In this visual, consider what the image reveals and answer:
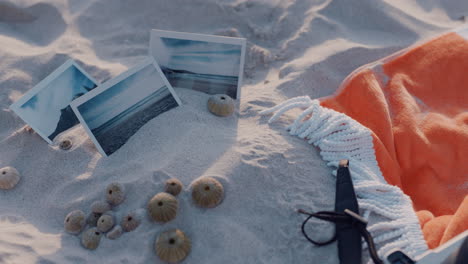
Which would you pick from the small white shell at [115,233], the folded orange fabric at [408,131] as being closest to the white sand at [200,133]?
the small white shell at [115,233]

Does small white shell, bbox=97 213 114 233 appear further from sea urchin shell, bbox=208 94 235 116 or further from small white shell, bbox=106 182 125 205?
sea urchin shell, bbox=208 94 235 116

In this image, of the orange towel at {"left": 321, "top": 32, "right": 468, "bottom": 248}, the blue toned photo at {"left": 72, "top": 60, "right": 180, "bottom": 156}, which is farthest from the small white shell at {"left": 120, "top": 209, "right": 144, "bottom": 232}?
the orange towel at {"left": 321, "top": 32, "right": 468, "bottom": 248}

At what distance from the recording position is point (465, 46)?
7.72ft

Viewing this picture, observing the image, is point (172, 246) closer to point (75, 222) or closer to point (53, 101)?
point (75, 222)

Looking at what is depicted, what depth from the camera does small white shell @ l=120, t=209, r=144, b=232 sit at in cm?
161

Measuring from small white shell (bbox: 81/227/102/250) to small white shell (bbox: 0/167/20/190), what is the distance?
0.58 m

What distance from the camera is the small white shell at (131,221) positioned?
1615mm

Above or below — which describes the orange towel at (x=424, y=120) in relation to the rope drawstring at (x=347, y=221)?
above

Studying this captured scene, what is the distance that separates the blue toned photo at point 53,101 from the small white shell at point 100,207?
610 mm

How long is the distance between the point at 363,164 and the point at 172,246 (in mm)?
1005

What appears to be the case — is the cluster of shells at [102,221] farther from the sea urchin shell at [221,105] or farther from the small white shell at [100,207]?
the sea urchin shell at [221,105]

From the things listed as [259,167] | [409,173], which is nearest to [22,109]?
[259,167]

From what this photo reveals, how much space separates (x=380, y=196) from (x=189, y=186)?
0.88 metres

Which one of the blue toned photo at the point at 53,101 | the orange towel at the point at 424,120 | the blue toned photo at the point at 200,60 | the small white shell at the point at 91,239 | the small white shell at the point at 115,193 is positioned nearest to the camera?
the small white shell at the point at 91,239
